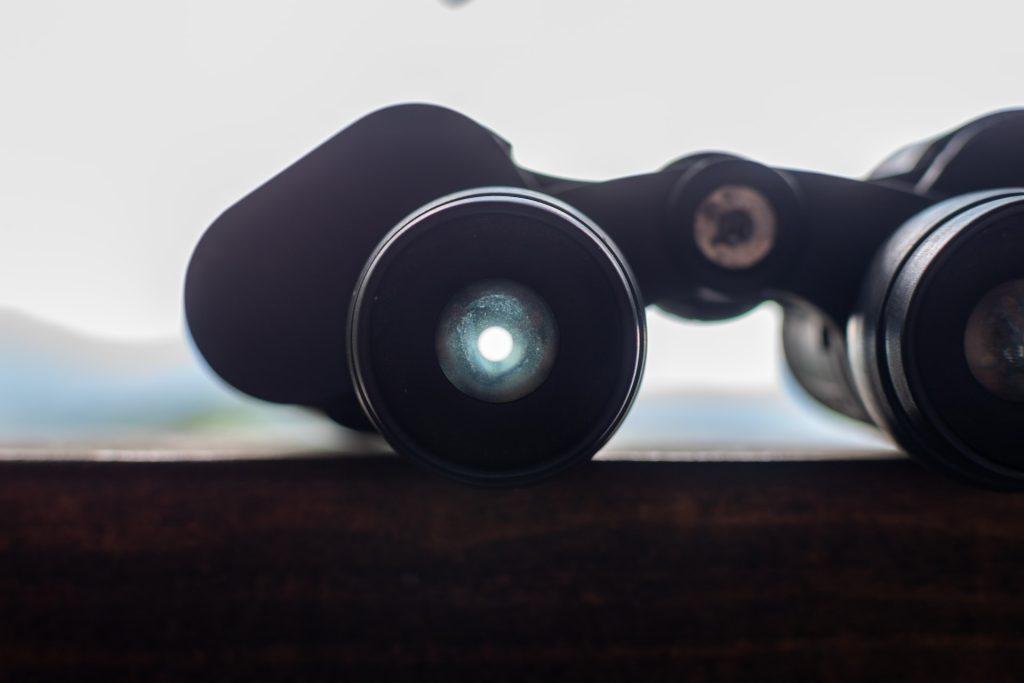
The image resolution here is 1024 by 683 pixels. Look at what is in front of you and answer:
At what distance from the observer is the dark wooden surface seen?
1.54 feet

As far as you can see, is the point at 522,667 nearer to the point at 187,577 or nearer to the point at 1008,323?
the point at 187,577

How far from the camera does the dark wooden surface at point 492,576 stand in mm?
469

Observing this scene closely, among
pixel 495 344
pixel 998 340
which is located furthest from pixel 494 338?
pixel 998 340

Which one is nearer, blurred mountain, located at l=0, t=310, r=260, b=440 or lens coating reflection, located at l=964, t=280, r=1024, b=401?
lens coating reflection, located at l=964, t=280, r=1024, b=401

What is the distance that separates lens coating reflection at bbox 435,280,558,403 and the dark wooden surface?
11 cm

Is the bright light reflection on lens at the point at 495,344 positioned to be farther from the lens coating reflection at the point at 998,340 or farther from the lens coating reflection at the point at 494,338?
the lens coating reflection at the point at 998,340

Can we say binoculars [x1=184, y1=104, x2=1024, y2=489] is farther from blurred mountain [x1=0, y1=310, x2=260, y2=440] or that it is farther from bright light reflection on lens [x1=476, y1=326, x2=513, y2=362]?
blurred mountain [x1=0, y1=310, x2=260, y2=440]

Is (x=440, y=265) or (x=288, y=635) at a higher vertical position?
(x=440, y=265)

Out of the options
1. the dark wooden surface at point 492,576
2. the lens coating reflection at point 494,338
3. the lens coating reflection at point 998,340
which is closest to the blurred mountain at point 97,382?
the dark wooden surface at point 492,576

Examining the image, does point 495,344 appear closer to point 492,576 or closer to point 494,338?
point 494,338

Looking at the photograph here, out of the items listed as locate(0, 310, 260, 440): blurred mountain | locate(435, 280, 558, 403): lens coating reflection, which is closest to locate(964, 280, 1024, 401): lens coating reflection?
locate(435, 280, 558, 403): lens coating reflection

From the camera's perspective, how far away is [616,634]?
1.55 feet

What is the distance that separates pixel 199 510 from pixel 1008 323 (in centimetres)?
49

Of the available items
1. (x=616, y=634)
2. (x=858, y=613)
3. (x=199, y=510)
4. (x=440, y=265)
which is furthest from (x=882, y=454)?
(x=199, y=510)
